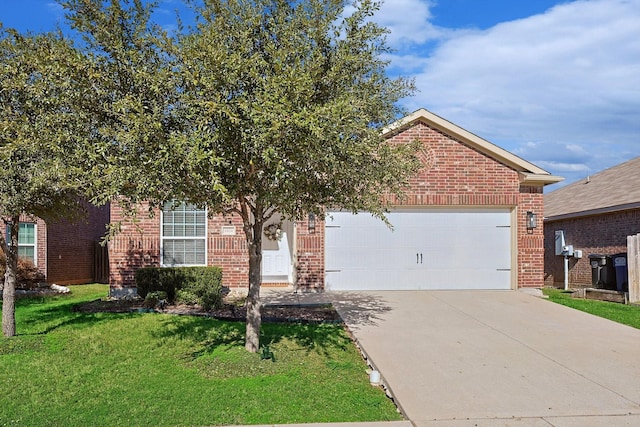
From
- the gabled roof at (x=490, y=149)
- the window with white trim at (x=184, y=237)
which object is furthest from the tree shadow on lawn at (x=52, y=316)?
the gabled roof at (x=490, y=149)

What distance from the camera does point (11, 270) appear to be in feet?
28.0

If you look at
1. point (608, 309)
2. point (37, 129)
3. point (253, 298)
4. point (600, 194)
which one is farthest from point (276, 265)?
point (600, 194)

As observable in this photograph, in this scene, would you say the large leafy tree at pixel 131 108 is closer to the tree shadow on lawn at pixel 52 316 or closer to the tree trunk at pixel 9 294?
→ the tree trunk at pixel 9 294

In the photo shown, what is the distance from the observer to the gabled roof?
1316 centimetres

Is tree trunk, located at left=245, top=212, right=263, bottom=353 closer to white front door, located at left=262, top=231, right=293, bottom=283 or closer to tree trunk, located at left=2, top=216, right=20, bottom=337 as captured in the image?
tree trunk, located at left=2, top=216, right=20, bottom=337

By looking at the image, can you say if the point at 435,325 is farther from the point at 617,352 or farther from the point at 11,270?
the point at 11,270

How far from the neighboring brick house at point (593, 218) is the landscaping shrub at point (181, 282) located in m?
10.9

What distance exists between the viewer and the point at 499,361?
7.13 m

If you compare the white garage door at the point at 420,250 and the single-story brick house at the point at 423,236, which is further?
the white garage door at the point at 420,250

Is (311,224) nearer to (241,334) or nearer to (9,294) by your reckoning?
(241,334)

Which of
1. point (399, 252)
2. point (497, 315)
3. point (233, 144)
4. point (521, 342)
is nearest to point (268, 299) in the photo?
point (399, 252)

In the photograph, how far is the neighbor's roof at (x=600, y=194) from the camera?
Result: 49.2 ft

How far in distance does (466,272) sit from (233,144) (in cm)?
937

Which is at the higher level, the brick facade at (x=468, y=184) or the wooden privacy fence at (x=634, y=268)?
the brick facade at (x=468, y=184)
